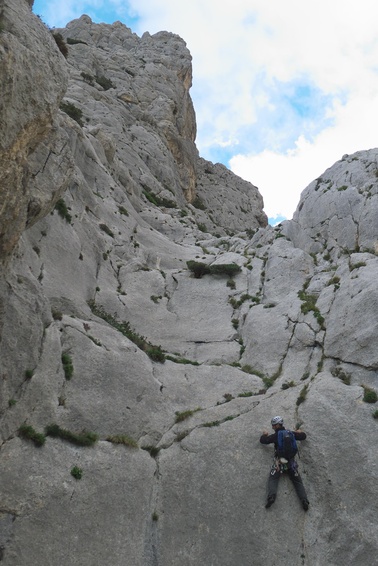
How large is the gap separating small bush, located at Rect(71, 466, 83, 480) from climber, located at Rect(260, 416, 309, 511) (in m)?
6.22

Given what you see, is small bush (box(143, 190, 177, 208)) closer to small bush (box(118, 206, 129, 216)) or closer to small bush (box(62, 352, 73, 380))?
small bush (box(118, 206, 129, 216))

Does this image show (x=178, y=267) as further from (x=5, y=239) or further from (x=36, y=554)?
(x=36, y=554)

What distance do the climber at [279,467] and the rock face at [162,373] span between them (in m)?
0.33

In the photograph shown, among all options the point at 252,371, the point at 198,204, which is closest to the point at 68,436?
the point at 252,371

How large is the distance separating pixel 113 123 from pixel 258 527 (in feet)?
174

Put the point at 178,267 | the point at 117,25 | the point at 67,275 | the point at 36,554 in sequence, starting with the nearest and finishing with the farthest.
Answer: the point at 36,554 < the point at 67,275 < the point at 178,267 < the point at 117,25

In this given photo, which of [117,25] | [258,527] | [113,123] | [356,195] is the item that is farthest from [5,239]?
[117,25]

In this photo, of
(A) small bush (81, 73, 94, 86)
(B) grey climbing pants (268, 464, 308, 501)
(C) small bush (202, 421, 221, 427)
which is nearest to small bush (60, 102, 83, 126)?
(A) small bush (81, 73, 94, 86)

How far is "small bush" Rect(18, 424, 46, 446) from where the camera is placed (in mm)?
14344

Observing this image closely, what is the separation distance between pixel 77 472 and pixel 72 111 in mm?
42186

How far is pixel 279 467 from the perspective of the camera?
590 inches

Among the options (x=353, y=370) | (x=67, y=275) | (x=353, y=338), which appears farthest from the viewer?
(x=67, y=275)

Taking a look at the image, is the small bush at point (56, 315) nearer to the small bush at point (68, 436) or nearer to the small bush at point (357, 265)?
the small bush at point (68, 436)

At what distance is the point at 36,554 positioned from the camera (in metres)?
11.9
